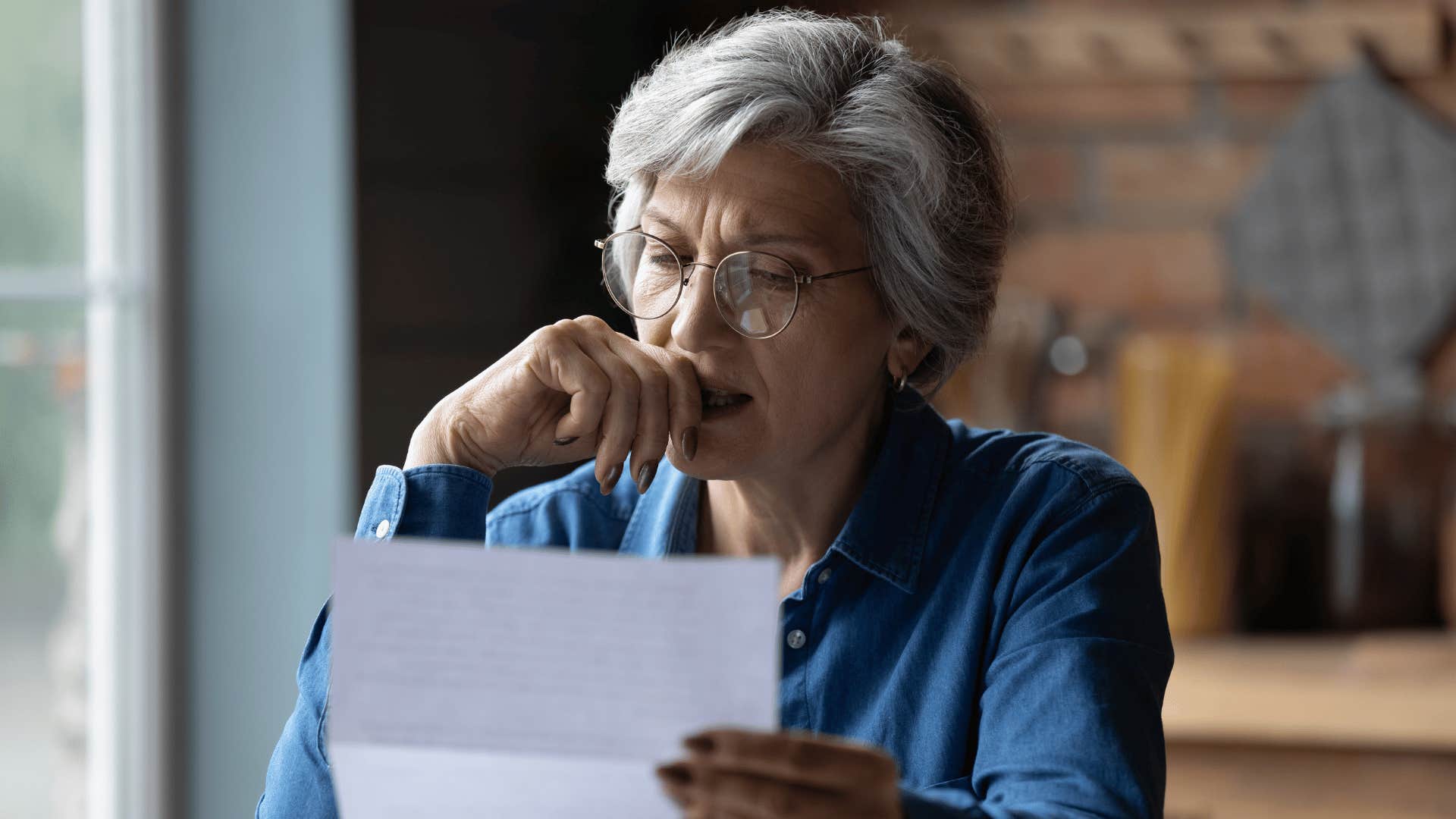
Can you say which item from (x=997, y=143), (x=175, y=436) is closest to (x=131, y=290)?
(x=175, y=436)

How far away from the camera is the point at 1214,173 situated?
248cm

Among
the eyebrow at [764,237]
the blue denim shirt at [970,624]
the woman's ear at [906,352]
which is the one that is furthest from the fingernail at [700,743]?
the woman's ear at [906,352]

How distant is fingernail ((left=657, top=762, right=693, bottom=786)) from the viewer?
76 cm

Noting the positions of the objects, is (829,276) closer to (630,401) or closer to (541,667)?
(630,401)

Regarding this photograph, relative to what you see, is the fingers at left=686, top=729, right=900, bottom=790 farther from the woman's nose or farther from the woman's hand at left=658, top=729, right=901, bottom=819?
the woman's nose

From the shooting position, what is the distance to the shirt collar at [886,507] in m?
1.20

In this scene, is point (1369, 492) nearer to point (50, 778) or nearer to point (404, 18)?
point (404, 18)

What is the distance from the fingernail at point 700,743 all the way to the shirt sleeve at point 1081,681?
0.18 m

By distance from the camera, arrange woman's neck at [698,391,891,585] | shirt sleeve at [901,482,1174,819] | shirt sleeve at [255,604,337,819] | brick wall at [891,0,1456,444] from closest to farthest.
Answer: shirt sleeve at [901,482,1174,819]
shirt sleeve at [255,604,337,819]
woman's neck at [698,391,891,585]
brick wall at [891,0,1456,444]

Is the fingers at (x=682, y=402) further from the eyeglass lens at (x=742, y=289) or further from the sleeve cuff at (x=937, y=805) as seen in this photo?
the sleeve cuff at (x=937, y=805)

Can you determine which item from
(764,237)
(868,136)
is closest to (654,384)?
(764,237)

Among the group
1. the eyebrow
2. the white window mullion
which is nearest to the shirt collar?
the eyebrow

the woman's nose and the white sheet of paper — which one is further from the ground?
the woman's nose

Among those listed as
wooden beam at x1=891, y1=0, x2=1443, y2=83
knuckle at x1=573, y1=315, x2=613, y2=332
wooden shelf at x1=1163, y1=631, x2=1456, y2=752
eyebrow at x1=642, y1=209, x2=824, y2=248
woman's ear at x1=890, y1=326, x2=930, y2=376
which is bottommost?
wooden shelf at x1=1163, y1=631, x2=1456, y2=752
